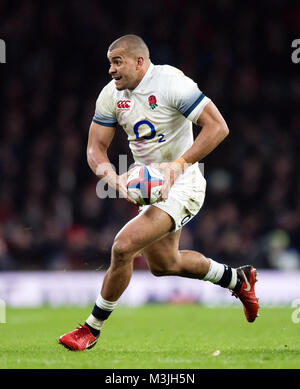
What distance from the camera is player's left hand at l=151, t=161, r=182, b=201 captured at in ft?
19.4

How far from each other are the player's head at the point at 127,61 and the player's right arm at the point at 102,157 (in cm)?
42

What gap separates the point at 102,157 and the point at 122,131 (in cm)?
886

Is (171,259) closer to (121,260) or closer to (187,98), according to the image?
(121,260)

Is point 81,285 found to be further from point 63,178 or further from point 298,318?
point 298,318

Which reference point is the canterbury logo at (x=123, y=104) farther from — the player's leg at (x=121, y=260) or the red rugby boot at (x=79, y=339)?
the red rugby boot at (x=79, y=339)

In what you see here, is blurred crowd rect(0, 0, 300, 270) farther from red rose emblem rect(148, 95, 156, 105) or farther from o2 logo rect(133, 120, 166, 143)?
red rose emblem rect(148, 95, 156, 105)

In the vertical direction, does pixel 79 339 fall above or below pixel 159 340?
above

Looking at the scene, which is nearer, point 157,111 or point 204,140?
point 204,140

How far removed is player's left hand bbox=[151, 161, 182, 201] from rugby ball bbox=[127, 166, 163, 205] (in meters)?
0.05

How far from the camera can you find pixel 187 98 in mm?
6062

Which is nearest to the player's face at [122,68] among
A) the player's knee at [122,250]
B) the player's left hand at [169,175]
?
the player's left hand at [169,175]

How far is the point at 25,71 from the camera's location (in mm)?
16562

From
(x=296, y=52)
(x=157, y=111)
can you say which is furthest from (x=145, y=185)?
(x=296, y=52)

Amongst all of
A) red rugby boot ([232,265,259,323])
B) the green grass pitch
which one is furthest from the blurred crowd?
red rugby boot ([232,265,259,323])
